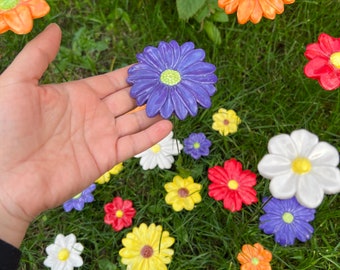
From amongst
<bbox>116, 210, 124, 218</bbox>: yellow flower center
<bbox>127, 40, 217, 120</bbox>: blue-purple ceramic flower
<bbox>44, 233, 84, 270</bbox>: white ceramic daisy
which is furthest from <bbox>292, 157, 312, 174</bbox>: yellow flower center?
<bbox>44, 233, 84, 270</bbox>: white ceramic daisy

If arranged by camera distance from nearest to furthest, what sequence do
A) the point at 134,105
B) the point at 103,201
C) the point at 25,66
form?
the point at 25,66, the point at 134,105, the point at 103,201

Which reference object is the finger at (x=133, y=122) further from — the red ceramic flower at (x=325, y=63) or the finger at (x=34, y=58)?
the red ceramic flower at (x=325, y=63)

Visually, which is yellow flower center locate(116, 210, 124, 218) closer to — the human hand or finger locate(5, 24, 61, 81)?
the human hand

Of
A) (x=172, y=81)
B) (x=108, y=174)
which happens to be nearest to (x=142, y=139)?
(x=172, y=81)

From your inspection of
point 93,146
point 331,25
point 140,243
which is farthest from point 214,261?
point 331,25

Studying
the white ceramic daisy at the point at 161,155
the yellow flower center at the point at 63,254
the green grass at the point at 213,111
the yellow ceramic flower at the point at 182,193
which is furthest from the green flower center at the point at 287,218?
the yellow flower center at the point at 63,254

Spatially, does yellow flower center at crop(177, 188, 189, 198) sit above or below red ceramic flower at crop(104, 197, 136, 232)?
above

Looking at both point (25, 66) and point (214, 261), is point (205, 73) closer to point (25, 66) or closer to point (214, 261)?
point (25, 66)
